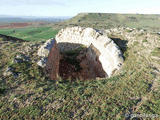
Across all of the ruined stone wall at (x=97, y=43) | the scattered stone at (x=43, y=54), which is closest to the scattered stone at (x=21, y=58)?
the scattered stone at (x=43, y=54)

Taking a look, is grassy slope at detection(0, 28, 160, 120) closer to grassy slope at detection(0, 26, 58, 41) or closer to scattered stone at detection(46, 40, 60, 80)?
scattered stone at detection(46, 40, 60, 80)

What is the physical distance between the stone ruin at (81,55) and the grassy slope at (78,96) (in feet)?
13.4

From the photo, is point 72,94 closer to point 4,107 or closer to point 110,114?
point 110,114

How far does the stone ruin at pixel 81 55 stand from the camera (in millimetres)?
25047

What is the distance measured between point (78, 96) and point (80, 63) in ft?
Result: 57.4

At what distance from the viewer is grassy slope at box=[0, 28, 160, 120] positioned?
1286 cm

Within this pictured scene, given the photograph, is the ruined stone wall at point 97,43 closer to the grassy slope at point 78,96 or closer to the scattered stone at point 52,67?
the grassy slope at point 78,96

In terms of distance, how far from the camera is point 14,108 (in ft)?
44.9

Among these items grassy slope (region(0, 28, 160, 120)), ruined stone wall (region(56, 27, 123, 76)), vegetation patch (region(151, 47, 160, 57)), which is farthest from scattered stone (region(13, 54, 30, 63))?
vegetation patch (region(151, 47, 160, 57))

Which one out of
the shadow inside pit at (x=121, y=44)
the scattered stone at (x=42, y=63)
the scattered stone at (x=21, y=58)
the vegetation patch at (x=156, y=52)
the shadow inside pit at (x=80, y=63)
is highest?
the shadow inside pit at (x=121, y=44)

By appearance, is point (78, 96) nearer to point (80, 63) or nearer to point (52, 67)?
point (52, 67)

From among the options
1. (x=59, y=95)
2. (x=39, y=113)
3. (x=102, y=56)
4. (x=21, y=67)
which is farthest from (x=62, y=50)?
(x=39, y=113)

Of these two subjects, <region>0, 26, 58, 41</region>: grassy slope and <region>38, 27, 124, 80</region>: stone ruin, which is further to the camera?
<region>0, 26, 58, 41</region>: grassy slope

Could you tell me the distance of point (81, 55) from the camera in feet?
111
